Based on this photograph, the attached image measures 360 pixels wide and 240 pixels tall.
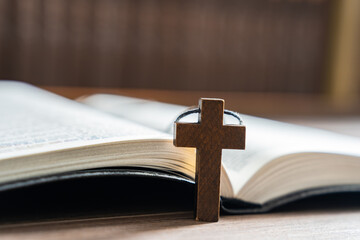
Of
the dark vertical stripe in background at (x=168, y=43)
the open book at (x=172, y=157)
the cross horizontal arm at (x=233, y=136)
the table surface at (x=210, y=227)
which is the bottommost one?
the table surface at (x=210, y=227)

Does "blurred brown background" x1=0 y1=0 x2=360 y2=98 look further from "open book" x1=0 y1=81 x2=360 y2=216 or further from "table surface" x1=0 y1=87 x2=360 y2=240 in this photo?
"table surface" x1=0 y1=87 x2=360 y2=240

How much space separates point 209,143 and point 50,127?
0.77 ft

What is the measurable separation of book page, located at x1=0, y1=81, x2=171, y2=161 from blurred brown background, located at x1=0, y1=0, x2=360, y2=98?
5.55 ft

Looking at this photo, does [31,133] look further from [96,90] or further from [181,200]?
[96,90]

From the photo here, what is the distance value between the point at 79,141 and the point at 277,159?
0.22 meters

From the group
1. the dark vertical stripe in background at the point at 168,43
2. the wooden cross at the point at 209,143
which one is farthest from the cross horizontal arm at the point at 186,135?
the dark vertical stripe in background at the point at 168,43

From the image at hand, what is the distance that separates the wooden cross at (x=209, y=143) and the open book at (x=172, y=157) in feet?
0.09

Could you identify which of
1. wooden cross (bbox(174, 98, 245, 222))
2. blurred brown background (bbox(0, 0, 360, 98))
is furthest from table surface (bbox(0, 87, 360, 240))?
blurred brown background (bbox(0, 0, 360, 98))

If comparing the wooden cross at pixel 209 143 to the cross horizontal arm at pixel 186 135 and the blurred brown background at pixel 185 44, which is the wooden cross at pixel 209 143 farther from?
the blurred brown background at pixel 185 44

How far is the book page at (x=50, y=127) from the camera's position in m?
0.41

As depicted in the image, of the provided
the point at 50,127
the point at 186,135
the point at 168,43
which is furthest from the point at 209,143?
the point at 168,43

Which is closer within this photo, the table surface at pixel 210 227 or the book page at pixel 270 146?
the table surface at pixel 210 227

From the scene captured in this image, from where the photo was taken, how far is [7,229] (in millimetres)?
361

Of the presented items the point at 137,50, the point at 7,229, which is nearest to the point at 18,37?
the point at 137,50
